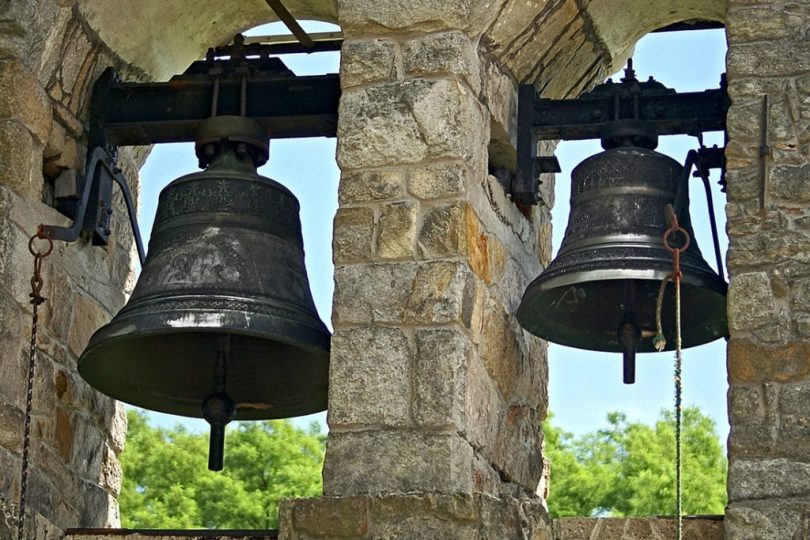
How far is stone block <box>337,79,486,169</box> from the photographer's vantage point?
588 cm

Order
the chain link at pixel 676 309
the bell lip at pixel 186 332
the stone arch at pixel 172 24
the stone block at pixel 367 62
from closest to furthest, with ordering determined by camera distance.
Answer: the chain link at pixel 676 309 < the bell lip at pixel 186 332 < the stone block at pixel 367 62 < the stone arch at pixel 172 24

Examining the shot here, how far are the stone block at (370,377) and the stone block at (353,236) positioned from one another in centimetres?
23

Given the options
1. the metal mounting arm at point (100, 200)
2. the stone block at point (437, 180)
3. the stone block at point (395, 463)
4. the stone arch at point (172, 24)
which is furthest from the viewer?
the stone arch at point (172, 24)

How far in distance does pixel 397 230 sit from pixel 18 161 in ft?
4.33

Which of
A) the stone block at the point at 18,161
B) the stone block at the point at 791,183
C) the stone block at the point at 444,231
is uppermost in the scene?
the stone block at the point at 18,161

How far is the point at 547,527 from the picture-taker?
5695 mm

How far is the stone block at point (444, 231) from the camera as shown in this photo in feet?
18.9

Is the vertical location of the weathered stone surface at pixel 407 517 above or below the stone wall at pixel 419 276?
below

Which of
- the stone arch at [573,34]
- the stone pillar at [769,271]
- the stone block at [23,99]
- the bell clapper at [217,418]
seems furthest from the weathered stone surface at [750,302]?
the stone block at [23,99]

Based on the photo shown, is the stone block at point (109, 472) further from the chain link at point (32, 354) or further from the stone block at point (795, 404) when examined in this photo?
the stone block at point (795, 404)

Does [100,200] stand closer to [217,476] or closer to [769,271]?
[769,271]

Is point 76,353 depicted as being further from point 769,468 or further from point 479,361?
point 769,468

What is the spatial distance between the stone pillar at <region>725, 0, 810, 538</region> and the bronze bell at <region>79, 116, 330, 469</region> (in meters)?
1.25

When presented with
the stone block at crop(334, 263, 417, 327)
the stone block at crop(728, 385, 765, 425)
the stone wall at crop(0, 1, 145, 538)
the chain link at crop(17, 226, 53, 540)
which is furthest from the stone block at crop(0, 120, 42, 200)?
the stone block at crop(728, 385, 765, 425)
